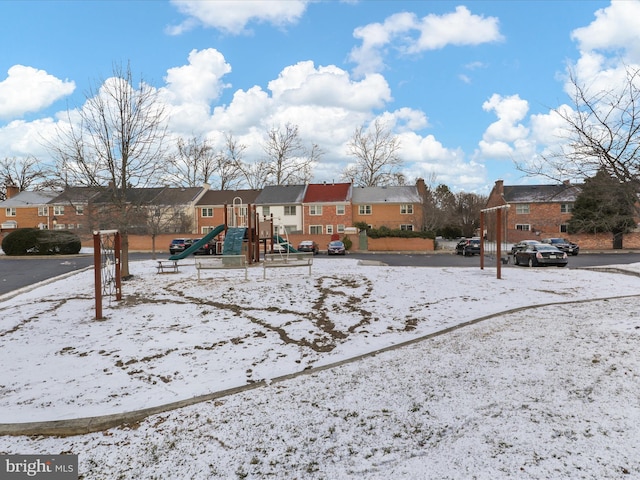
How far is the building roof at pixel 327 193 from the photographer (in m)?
49.4

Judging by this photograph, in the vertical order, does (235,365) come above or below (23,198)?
below

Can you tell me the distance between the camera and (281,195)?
51.6 m

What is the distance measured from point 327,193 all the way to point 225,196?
47.0 ft

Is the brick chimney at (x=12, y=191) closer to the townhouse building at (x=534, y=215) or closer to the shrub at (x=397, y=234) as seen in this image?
the shrub at (x=397, y=234)

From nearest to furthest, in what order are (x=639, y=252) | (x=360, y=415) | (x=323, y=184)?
1. (x=360, y=415)
2. (x=639, y=252)
3. (x=323, y=184)

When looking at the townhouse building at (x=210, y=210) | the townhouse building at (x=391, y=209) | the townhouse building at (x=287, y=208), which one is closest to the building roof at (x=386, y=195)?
the townhouse building at (x=391, y=209)

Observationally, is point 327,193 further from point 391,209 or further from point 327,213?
point 391,209

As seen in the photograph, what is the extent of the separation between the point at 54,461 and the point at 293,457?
2.34 m

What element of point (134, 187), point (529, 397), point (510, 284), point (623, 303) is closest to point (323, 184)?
point (134, 187)

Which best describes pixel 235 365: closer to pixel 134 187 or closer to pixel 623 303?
pixel 623 303

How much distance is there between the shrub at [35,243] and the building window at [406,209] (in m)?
34.5

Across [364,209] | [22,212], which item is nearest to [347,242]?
[364,209]

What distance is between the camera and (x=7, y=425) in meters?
4.39

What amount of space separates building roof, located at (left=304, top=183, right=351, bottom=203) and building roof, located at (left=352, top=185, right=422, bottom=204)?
1392 mm
